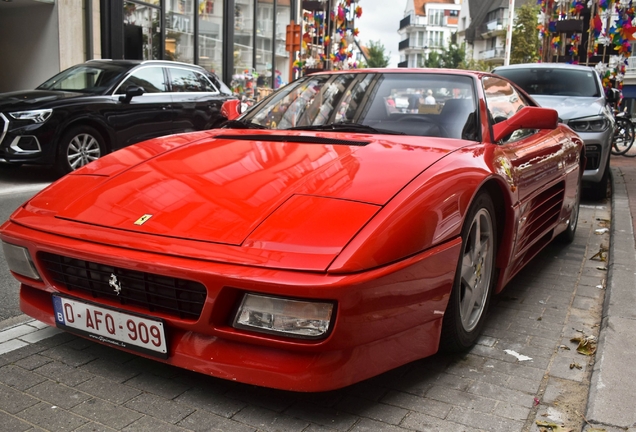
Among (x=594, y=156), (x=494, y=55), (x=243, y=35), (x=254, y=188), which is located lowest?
(x=594, y=156)

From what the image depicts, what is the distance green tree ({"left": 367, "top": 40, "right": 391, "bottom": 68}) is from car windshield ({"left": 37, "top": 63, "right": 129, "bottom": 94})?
233 ft

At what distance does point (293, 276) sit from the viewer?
6.88ft

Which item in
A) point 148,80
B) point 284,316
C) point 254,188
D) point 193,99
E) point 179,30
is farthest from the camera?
point 179,30

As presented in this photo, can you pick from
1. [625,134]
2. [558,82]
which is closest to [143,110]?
[558,82]

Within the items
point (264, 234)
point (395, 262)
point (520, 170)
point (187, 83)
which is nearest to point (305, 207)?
point (264, 234)

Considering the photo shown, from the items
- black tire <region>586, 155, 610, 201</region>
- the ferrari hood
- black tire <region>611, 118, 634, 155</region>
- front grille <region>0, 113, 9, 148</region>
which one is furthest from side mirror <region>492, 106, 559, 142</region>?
black tire <region>611, 118, 634, 155</region>

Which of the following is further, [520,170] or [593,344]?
[520,170]

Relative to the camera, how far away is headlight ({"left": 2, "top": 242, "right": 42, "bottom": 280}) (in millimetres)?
2609

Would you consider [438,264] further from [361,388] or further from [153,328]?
[153,328]

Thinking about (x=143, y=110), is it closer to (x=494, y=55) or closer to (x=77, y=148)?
(x=77, y=148)

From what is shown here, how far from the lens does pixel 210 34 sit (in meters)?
19.9

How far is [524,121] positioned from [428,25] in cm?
10785

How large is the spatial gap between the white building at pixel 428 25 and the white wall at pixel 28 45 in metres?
92.0

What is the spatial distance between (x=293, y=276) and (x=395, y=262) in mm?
392
